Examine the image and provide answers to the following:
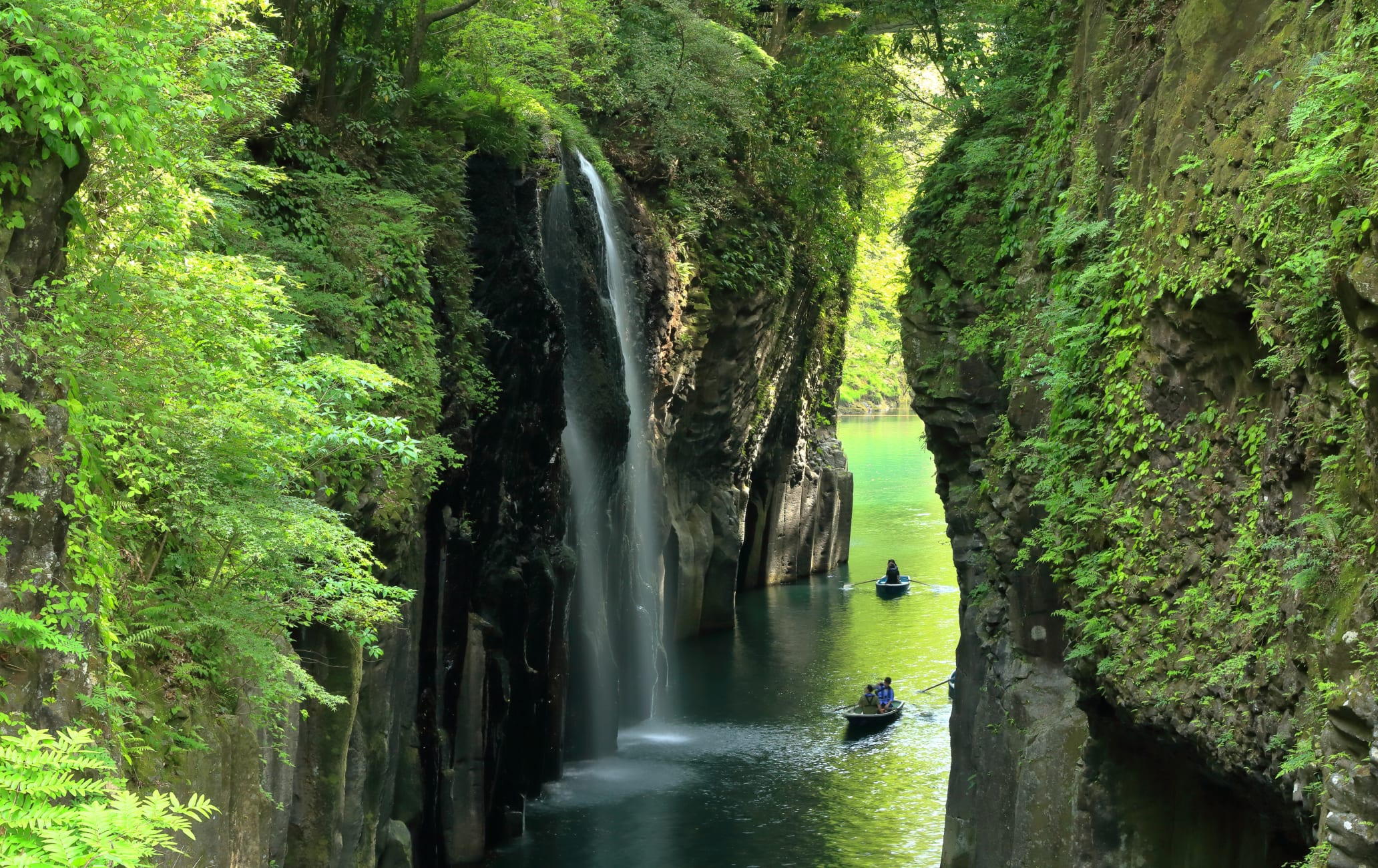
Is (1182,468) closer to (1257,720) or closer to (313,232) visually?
(1257,720)

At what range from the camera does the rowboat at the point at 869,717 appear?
27.8 m

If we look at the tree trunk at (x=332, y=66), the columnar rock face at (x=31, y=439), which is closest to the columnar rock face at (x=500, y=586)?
the columnar rock face at (x=31, y=439)

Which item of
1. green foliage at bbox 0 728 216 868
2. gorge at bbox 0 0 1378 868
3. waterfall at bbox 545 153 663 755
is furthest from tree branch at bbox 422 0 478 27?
green foliage at bbox 0 728 216 868

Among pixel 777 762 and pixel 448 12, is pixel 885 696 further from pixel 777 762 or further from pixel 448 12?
pixel 448 12

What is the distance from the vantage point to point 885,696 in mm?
28344

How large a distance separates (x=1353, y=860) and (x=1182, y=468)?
4.20 meters

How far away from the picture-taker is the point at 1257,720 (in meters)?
9.31

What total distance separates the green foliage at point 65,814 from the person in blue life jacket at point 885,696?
22.9 m

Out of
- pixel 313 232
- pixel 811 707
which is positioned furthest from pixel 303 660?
pixel 811 707

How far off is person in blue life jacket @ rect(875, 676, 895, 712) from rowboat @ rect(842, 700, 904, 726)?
109mm

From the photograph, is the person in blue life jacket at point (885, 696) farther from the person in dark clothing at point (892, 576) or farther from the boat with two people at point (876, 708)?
the person in dark clothing at point (892, 576)

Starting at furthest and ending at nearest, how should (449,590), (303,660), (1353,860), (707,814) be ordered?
(707,814), (449,590), (303,660), (1353,860)

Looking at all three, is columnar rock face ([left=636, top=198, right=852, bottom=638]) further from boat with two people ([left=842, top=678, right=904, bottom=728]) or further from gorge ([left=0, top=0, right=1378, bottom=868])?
boat with two people ([left=842, top=678, right=904, bottom=728])

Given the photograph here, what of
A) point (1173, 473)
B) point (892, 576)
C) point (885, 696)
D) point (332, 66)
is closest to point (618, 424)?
point (885, 696)
